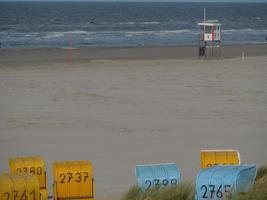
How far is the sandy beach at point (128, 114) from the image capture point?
1212cm

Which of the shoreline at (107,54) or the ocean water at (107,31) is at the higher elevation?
the shoreline at (107,54)

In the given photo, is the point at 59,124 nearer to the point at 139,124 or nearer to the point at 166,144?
the point at 139,124

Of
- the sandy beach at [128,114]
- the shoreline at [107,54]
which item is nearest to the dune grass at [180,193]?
the sandy beach at [128,114]

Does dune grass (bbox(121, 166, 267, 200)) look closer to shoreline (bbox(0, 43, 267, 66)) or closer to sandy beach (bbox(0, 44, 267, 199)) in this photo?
sandy beach (bbox(0, 44, 267, 199))

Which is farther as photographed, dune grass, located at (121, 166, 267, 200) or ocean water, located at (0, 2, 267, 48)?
ocean water, located at (0, 2, 267, 48)

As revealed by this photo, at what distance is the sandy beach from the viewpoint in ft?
39.8

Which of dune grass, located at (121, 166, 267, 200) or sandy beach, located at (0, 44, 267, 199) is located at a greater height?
dune grass, located at (121, 166, 267, 200)

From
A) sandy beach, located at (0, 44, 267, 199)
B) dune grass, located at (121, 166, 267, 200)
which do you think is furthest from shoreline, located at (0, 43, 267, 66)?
dune grass, located at (121, 166, 267, 200)

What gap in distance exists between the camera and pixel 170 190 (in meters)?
7.69

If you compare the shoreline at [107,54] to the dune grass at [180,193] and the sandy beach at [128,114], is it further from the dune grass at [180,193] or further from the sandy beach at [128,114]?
the dune grass at [180,193]

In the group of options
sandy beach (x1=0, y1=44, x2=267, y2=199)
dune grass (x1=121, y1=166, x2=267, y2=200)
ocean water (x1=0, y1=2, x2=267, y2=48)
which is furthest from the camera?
ocean water (x1=0, y1=2, x2=267, y2=48)

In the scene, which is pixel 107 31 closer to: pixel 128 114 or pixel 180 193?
pixel 128 114

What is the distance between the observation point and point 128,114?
622 inches

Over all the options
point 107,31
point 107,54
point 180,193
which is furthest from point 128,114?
point 107,31
